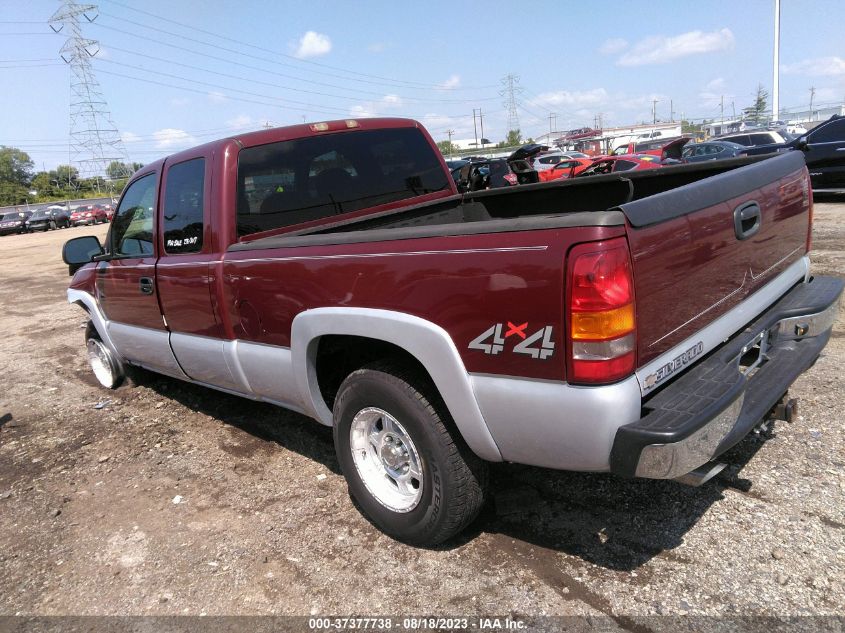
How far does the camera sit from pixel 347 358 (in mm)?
3359

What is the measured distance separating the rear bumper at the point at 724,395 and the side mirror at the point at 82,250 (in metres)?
4.58

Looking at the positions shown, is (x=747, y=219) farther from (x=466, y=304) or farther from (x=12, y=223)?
(x=12, y=223)

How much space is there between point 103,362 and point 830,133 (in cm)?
1286

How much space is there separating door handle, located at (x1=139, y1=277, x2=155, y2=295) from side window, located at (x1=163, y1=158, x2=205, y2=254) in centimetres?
31

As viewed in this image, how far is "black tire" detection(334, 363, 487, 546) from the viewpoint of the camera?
8.69ft

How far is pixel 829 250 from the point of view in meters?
8.22

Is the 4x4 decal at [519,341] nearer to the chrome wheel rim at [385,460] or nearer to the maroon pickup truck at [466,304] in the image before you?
the maroon pickup truck at [466,304]

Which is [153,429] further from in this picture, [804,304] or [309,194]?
[804,304]

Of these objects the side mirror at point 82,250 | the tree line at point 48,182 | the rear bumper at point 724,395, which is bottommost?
the rear bumper at point 724,395

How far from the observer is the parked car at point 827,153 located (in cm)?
1165

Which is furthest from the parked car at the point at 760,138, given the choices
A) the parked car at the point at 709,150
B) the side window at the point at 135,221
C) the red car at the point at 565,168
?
the side window at the point at 135,221

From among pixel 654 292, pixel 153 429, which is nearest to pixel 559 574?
pixel 654 292

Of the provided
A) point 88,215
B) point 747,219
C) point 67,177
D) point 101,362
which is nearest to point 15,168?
point 67,177

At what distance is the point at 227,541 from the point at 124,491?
1105 mm
